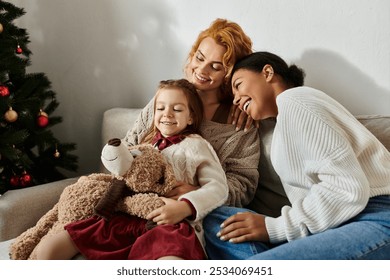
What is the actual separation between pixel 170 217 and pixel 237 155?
43cm

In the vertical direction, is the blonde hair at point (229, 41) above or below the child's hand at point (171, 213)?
above

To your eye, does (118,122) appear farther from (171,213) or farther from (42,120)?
(171,213)

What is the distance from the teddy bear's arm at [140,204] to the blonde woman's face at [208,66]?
499 mm

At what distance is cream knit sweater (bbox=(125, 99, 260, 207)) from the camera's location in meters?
1.54

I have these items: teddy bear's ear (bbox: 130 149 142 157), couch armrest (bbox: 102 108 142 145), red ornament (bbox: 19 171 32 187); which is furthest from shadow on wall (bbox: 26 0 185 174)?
teddy bear's ear (bbox: 130 149 142 157)

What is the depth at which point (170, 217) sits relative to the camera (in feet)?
4.09

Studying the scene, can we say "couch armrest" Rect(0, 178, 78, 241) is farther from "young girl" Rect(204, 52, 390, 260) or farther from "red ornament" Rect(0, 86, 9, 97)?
"young girl" Rect(204, 52, 390, 260)

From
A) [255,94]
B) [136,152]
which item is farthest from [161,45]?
[136,152]

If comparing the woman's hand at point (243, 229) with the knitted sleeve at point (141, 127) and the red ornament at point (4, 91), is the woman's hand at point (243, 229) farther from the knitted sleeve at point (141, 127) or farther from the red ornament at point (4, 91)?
the red ornament at point (4, 91)

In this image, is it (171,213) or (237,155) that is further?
(237,155)

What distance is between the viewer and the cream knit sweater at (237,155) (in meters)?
1.54

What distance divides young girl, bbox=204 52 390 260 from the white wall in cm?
39

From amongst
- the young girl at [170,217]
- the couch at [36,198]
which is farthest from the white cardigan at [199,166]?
the couch at [36,198]
